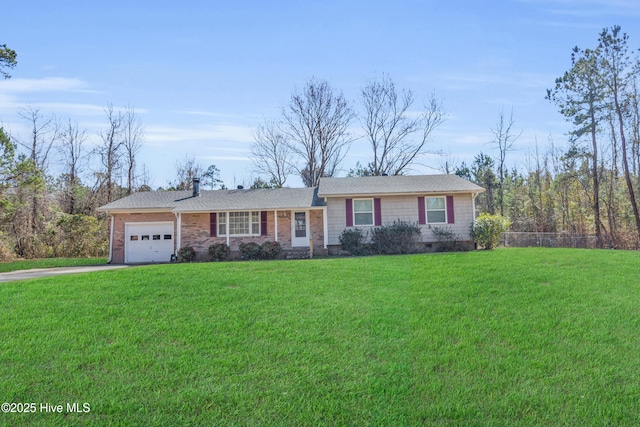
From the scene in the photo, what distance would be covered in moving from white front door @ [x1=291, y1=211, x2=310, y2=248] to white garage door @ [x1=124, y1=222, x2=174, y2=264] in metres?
5.94

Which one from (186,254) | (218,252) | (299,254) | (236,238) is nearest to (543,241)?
(299,254)

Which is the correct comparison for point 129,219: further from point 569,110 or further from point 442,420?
point 569,110

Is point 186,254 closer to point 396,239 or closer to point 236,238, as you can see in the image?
point 236,238

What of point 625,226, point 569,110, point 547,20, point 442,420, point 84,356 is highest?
point 569,110

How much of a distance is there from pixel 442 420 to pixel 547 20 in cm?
1082

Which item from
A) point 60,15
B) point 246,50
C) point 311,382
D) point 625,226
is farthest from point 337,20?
point 625,226

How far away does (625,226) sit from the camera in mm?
23422

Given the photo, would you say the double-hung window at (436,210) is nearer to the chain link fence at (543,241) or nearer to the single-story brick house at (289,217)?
the single-story brick house at (289,217)

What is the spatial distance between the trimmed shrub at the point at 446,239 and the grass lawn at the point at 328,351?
8.37 m

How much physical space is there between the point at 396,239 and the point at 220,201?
28.7 ft

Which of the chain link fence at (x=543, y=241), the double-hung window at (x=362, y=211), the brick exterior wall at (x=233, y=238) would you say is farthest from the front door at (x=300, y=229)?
the chain link fence at (x=543, y=241)

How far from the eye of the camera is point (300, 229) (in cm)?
1911

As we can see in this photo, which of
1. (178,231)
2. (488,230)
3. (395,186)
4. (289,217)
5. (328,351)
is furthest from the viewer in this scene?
(395,186)

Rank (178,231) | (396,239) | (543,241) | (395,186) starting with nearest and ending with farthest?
(396,239) → (178,231) → (395,186) → (543,241)
